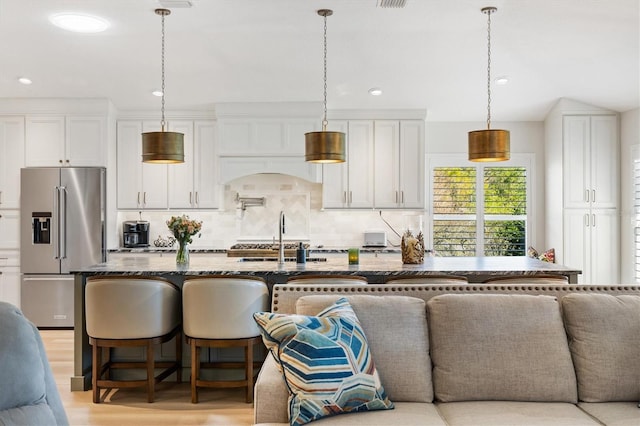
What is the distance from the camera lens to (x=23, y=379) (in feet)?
5.00

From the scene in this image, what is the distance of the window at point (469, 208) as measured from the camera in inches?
266

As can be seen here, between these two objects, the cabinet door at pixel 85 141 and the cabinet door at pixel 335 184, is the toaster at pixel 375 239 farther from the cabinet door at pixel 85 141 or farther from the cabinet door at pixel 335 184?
the cabinet door at pixel 85 141

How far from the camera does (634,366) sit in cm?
229

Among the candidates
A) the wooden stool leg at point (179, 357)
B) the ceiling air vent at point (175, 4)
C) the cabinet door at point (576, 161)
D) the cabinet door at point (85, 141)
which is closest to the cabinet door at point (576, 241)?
Result: the cabinet door at point (576, 161)

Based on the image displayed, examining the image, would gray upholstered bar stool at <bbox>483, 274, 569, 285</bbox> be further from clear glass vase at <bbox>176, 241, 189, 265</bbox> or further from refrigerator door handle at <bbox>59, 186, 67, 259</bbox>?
refrigerator door handle at <bbox>59, 186, 67, 259</bbox>

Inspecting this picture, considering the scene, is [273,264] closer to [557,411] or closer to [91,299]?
[91,299]

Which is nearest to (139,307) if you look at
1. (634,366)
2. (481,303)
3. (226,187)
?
(481,303)

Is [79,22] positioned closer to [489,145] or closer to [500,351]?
[489,145]

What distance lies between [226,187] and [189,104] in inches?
41.9

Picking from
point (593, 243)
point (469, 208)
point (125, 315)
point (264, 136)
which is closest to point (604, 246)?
point (593, 243)

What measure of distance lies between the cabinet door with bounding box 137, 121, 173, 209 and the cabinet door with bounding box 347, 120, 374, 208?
216 centimetres

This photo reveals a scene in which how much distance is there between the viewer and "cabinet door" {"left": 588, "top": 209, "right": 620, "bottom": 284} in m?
6.07

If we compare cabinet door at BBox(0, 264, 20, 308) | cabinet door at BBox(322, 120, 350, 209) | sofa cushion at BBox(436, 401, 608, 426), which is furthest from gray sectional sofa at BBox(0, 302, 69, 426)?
cabinet door at BBox(0, 264, 20, 308)

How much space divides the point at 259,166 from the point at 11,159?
2.77 m
